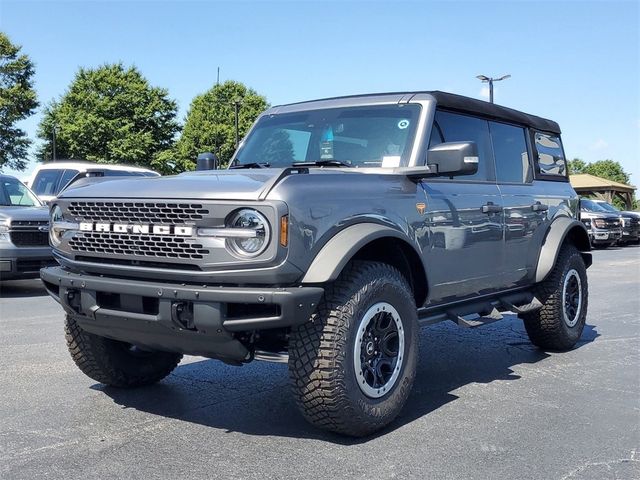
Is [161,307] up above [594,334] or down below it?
above

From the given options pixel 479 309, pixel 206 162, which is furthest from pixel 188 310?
pixel 479 309

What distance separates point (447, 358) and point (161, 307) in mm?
3159

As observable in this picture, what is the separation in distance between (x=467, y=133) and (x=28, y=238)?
6.98 metres

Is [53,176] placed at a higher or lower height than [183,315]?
higher

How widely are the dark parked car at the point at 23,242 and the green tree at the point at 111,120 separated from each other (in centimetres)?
3594

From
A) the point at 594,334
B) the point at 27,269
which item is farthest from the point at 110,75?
the point at 594,334

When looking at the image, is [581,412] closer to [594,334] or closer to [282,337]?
[282,337]

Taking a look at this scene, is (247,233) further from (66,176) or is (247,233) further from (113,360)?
(66,176)

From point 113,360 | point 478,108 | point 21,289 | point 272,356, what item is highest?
point 478,108

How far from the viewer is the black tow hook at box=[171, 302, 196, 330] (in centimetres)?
337

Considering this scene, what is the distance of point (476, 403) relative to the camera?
446 centimetres

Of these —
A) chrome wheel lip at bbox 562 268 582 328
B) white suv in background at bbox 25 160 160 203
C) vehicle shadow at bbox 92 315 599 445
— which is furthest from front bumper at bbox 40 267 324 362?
white suv in background at bbox 25 160 160 203

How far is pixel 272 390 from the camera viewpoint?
4.72 meters

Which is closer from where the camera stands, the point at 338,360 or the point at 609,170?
the point at 338,360
